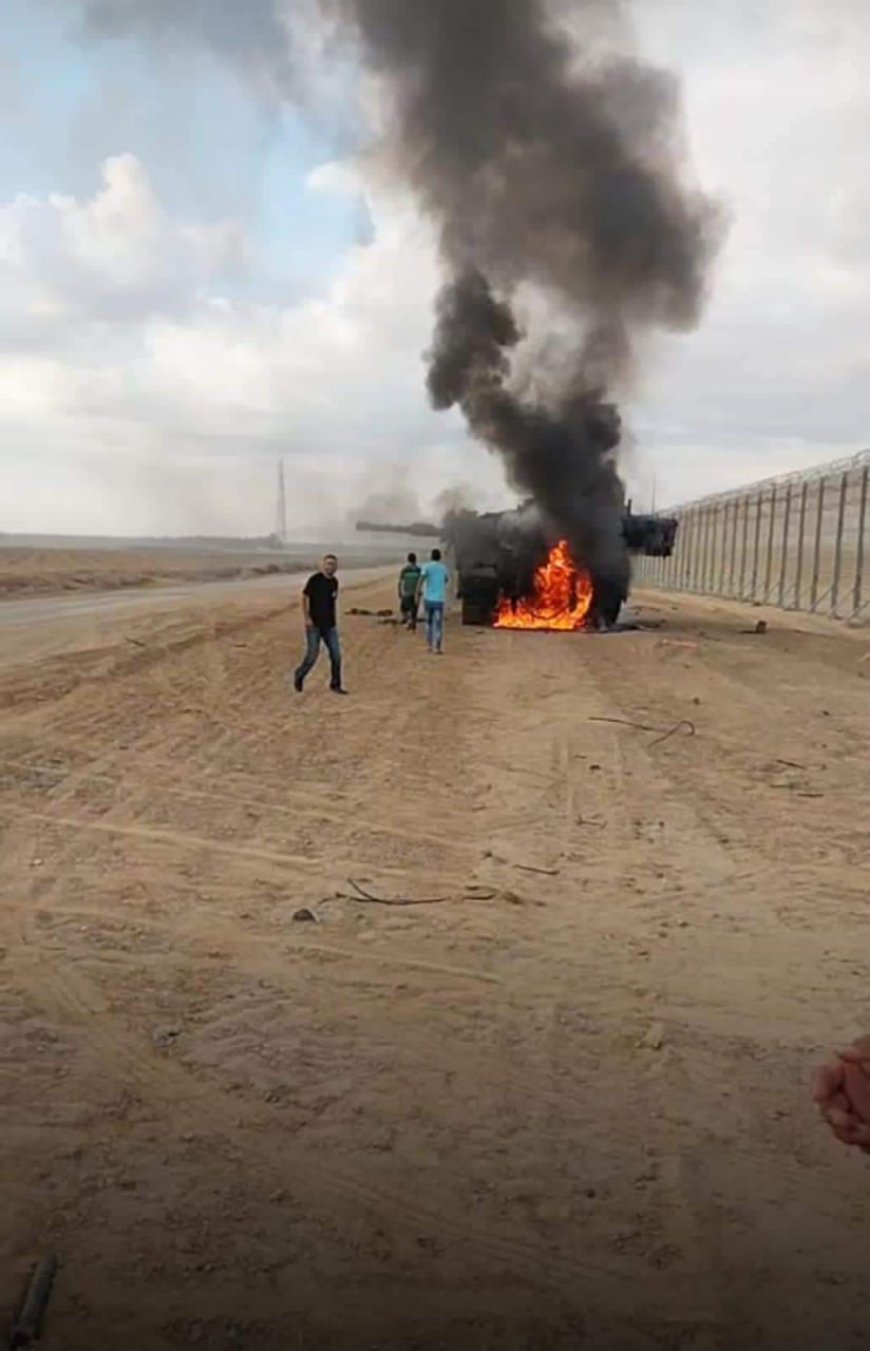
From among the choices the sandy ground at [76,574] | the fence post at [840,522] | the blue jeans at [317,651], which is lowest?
the sandy ground at [76,574]

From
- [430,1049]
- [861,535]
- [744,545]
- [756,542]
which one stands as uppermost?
[861,535]

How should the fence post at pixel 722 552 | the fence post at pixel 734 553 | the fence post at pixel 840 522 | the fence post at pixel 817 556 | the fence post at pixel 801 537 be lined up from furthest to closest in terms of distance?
Result: the fence post at pixel 722 552 < the fence post at pixel 734 553 < the fence post at pixel 801 537 < the fence post at pixel 817 556 < the fence post at pixel 840 522

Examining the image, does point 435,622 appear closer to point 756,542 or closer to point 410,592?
point 410,592

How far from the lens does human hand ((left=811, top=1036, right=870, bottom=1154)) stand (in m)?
1.86

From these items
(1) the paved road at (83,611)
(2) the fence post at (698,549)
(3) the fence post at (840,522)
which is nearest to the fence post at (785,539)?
Result: (3) the fence post at (840,522)

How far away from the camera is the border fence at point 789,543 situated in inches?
1314

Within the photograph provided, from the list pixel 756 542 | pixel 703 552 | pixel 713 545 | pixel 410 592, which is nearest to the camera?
pixel 410 592

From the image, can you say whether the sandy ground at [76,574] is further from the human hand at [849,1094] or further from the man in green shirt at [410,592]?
the human hand at [849,1094]

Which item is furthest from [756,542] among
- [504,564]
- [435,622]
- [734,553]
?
[435,622]

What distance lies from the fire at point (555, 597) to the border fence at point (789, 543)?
29.8 feet

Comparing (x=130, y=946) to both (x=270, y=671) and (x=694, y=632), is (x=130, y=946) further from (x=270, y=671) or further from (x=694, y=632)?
(x=694, y=632)

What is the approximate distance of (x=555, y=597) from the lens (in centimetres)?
2727

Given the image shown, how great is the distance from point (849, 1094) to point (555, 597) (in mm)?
25594

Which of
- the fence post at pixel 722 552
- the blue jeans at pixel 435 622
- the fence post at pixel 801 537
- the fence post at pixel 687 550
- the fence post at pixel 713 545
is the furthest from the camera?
the fence post at pixel 687 550
